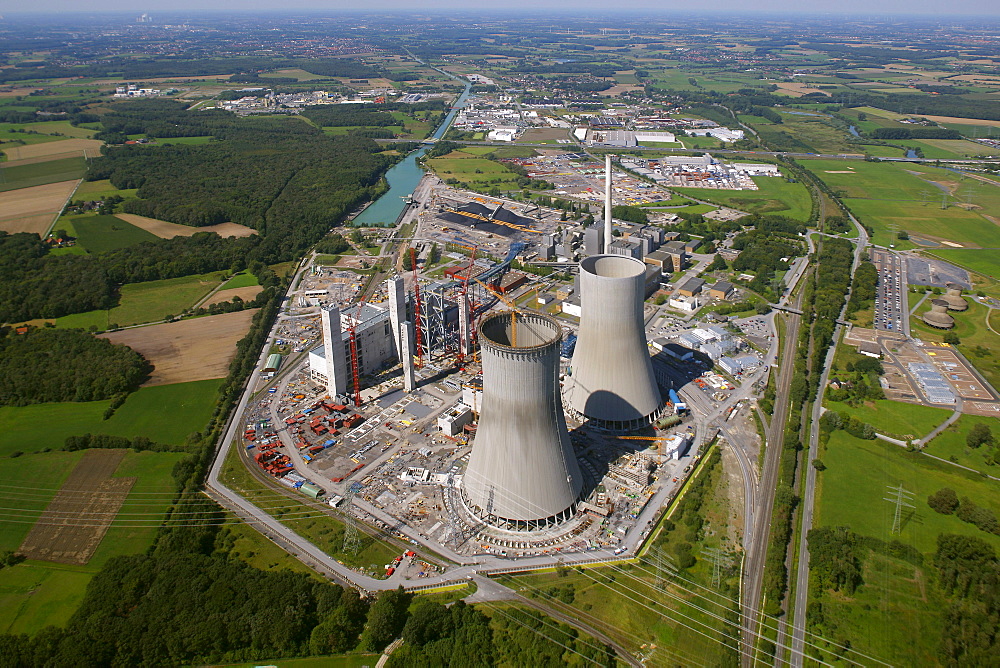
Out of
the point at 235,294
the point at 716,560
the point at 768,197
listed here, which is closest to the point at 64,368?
the point at 235,294

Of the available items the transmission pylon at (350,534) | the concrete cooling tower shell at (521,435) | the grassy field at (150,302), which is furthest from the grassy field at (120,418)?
the concrete cooling tower shell at (521,435)

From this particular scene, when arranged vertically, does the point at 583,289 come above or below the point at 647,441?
above

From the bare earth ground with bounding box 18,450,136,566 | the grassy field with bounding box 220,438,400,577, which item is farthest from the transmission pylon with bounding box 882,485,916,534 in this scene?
the bare earth ground with bounding box 18,450,136,566

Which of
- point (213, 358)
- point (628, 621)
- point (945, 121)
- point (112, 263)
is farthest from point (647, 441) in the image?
point (945, 121)

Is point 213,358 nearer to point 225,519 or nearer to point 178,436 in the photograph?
point 178,436

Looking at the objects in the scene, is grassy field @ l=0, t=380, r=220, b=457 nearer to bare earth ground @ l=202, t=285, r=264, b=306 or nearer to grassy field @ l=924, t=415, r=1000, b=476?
bare earth ground @ l=202, t=285, r=264, b=306

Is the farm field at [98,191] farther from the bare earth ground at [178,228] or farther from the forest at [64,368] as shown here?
the forest at [64,368]
